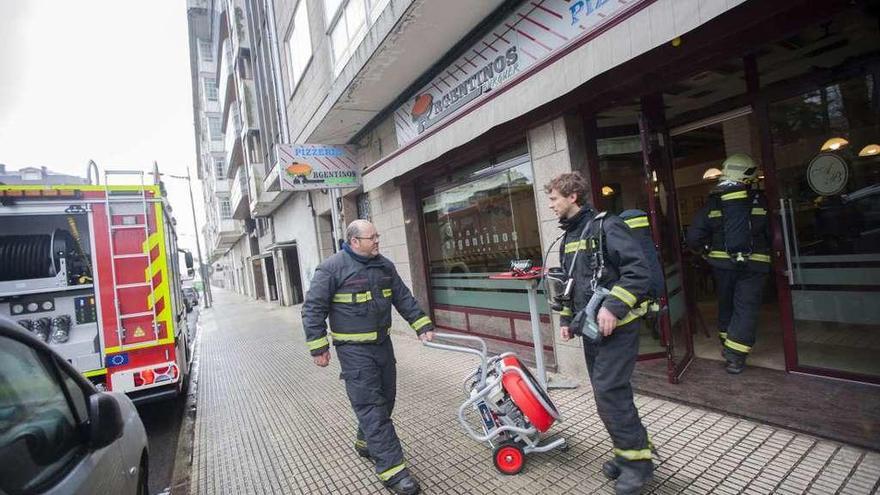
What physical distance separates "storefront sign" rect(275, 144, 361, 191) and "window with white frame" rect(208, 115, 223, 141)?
32151 millimetres

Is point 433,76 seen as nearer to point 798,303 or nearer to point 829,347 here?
point 798,303

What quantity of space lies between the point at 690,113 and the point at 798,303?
6.83ft

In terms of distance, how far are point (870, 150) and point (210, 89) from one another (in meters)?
40.2

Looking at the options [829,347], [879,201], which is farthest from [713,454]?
[879,201]

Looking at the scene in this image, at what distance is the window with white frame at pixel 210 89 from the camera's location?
113ft

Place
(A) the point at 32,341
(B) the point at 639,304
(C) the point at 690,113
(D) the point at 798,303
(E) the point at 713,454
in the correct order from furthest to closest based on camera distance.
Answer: (C) the point at 690,113
(D) the point at 798,303
(E) the point at 713,454
(B) the point at 639,304
(A) the point at 32,341

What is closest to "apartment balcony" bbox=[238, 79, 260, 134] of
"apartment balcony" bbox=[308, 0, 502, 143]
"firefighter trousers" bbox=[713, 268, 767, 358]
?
"apartment balcony" bbox=[308, 0, 502, 143]

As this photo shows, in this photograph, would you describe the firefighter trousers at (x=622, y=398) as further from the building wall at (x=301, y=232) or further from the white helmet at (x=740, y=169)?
the building wall at (x=301, y=232)

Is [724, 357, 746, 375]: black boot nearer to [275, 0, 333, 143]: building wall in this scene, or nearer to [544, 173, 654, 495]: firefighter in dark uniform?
[544, 173, 654, 495]: firefighter in dark uniform

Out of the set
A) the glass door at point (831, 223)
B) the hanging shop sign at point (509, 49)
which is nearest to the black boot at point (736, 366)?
the glass door at point (831, 223)

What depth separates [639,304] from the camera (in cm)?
259

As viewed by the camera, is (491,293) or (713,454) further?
(491,293)

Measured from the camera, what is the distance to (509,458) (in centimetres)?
296

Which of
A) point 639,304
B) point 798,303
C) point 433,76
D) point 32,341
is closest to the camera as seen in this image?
point 32,341
